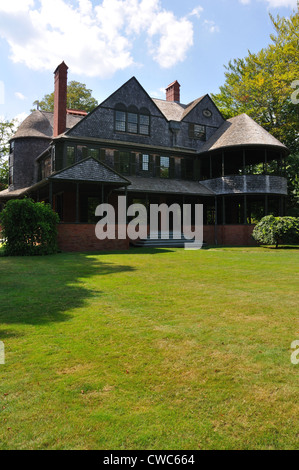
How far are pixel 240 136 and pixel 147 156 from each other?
770cm

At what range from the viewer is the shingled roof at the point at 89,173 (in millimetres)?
18312

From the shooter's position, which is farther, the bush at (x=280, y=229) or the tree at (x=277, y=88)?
the tree at (x=277, y=88)

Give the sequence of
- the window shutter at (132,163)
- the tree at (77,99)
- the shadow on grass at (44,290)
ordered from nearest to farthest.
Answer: the shadow on grass at (44,290) → the window shutter at (132,163) → the tree at (77,99)

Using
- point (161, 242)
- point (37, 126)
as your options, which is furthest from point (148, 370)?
point (37, 126)

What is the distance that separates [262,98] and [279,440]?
36.4 m

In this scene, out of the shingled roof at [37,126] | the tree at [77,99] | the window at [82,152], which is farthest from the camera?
the tree at [77,99]

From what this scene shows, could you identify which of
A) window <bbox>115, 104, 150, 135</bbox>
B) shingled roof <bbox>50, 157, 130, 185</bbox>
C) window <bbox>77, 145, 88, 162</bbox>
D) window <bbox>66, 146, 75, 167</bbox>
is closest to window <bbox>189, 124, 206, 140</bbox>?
window <bbox>115, 104, 150, 135</bbox>

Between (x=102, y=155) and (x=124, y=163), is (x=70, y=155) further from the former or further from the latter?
(x=124, y=163)

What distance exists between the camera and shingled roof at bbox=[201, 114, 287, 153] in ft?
83.3

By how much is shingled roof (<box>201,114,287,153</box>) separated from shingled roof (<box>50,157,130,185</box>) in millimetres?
11027

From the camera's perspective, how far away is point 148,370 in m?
3.46

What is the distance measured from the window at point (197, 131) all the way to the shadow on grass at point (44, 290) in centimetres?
2139

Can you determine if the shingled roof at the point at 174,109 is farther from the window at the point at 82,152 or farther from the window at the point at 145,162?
the window at the point at 82,152

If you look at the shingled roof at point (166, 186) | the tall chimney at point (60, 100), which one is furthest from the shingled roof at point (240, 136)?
the tall chimney at point (60, 100)
